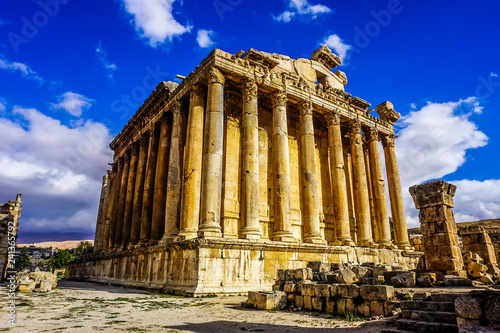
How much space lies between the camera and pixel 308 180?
1630 cm

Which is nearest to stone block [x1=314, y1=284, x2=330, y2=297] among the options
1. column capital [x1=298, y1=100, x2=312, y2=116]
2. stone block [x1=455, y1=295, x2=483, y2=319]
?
stone block [x1=455, y1=295, x2=483, y2=319]

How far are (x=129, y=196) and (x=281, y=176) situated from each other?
38.5 feet

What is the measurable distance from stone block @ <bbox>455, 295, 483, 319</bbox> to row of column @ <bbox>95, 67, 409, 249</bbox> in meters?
8.43

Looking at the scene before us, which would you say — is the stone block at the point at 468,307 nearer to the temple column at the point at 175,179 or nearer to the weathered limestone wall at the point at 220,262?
the weathered limestone wall at the point at 220,262

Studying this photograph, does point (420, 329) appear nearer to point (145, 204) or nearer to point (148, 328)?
point (148, 328)

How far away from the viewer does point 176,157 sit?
16438 millimetres

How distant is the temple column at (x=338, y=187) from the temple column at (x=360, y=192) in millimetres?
931

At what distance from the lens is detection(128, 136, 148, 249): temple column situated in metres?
19.5

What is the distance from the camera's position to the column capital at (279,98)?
16547 millimetres

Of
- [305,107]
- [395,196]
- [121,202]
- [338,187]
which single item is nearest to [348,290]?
[338,187]

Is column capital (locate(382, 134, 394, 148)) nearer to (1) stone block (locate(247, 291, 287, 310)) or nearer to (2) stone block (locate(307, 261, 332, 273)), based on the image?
(2) stone block (locate(307, 261, 332, 273))

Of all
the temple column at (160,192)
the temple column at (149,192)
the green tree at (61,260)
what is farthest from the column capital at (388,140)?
the green tree at (61,260)

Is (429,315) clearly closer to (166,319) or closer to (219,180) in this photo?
(166,319)

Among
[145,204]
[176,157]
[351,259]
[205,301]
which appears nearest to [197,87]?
[176,157]
